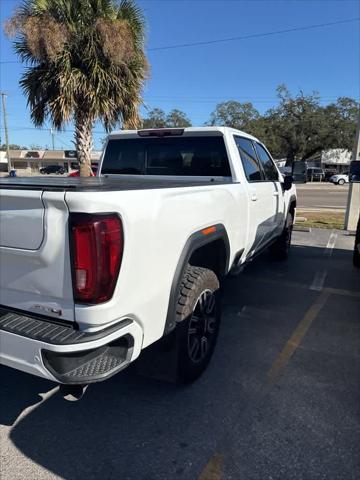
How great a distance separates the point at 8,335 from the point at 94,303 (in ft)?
1.63

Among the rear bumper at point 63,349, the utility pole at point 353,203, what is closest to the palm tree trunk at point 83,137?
the utility pole at point 353,203

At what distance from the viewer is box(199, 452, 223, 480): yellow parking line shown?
2104 mm

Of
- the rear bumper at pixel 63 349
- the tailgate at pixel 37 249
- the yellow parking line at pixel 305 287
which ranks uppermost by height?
the tailgate at pixel 37 249

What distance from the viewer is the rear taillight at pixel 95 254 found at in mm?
1779

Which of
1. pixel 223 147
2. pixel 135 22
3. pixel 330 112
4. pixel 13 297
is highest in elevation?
pixel 330 112

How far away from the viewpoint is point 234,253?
3568 mm

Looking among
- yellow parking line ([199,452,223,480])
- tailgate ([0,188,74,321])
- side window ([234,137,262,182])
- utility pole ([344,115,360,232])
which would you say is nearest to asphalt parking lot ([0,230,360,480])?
yellow parking line ([199,452,223,480])

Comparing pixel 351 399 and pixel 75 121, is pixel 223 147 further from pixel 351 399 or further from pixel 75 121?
pixel 75 121

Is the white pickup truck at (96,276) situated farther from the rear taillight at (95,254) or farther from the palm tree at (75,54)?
the palm tree at (75,54)

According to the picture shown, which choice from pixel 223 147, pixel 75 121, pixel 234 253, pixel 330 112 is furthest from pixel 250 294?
pixel 330 112

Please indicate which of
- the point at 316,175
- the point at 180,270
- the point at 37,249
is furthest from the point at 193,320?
the point at 316,175

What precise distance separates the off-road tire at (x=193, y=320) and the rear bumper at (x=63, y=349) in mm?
664

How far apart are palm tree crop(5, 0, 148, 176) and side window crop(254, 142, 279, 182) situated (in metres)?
6.68

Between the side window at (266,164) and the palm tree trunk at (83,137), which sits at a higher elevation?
the palm tree trunk at (83,137)
